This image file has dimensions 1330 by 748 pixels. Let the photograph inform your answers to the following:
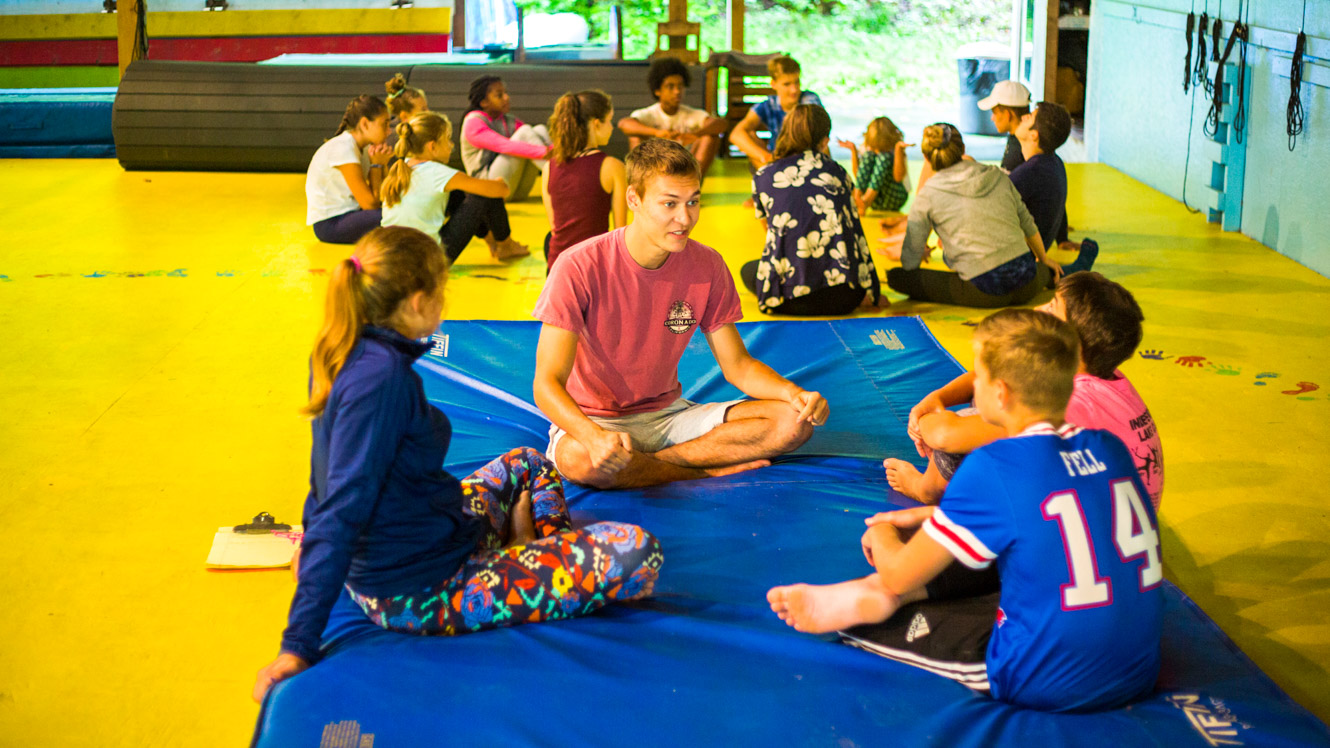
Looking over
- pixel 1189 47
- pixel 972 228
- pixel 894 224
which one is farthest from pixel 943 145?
pixel 1189 47

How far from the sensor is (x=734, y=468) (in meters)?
3.20

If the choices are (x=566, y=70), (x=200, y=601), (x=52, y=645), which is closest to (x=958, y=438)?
(x=200, y=601)

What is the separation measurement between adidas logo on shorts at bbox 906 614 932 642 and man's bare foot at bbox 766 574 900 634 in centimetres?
5

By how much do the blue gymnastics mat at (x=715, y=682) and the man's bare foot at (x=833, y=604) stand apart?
0.04m

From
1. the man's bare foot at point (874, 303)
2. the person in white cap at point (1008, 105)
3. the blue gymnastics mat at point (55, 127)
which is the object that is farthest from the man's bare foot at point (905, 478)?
the blue gymnastics mat at point (55, 127)

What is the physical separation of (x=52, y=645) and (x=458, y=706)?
107cm

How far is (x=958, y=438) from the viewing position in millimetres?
2709

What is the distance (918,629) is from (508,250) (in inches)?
181

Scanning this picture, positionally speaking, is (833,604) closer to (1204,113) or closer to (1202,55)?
(1202,55)

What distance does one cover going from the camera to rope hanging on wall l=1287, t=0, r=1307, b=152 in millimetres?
5836

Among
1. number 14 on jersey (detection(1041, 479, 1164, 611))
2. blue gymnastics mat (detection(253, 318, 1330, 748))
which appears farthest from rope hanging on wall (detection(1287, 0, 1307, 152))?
number 14 on jersey (detection(1041, 479, 1164, 611))

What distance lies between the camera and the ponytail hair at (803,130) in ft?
16.4

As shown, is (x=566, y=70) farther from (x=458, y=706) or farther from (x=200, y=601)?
(x=458, y=706)

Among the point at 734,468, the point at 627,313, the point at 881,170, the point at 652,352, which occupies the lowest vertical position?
the point at 734,468
